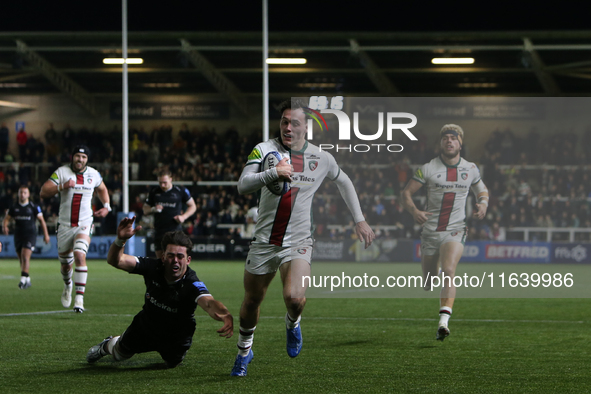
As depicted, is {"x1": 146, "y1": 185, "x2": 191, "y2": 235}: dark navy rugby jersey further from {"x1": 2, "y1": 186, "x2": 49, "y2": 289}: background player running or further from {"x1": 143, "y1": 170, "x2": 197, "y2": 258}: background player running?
{"x1": 2, "y1": 186, "x2": 49, "y2": 289}: background player running

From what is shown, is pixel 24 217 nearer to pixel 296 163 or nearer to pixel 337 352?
pixel 337 352

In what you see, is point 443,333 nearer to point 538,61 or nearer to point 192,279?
point 192,279

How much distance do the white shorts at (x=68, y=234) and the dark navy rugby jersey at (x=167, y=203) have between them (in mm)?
1661

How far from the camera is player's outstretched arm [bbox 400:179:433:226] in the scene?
817 centimetres

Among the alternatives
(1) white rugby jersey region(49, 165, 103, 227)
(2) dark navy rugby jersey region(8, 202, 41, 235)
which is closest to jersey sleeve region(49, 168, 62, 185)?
(1) white rugby jersey region(49, 165, 103, 227)

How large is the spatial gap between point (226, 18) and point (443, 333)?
73.7 ft

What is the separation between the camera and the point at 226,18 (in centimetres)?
2830

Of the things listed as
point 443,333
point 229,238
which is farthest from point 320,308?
point 229,238

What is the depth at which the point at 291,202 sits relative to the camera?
6.07 m

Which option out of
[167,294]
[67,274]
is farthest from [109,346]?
[67,274]

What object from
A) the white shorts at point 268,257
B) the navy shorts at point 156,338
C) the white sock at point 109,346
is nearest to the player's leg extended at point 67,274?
the white sock at point 109,346

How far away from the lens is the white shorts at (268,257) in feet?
19.3

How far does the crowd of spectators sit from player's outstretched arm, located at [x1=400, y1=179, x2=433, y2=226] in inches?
16.7

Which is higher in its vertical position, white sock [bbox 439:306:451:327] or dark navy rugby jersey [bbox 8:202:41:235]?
dark navy rugby jersey [bbox 8:202:41:235]
